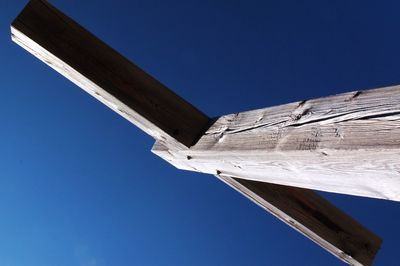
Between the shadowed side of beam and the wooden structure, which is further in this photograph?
the shadowed side of beam

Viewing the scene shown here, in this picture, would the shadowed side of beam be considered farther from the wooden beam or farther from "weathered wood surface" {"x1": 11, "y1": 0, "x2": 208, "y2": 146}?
"weathered wood surface" {"x1": 11, "y1": 0, "x2": 208, "y2": 146}

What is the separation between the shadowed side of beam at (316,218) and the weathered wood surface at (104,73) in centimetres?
26

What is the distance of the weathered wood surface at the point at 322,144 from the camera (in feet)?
2.77

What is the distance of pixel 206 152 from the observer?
1581 millimetres

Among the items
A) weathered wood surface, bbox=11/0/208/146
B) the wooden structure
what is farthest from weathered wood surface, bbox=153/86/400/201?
weathered wood surface, bbox=11/0/208/146

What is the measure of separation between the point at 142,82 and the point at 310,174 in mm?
750

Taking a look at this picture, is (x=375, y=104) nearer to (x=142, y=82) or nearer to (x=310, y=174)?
(x=310, y=174)

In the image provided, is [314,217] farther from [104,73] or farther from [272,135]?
[104,73]

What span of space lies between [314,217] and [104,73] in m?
0.95

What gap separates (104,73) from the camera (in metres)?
1.63

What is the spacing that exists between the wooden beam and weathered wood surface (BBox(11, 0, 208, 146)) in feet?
0.81

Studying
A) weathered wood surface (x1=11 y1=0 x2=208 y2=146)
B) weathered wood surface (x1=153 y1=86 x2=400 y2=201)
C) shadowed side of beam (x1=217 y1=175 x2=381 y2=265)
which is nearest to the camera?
weathered wood surface (x1=153 y1=86 x2=400 y2=201)

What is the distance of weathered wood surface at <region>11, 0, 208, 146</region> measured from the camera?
1.59 metres

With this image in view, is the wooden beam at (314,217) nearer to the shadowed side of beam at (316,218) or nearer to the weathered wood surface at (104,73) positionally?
the shadowed side of beam at (316,218)
